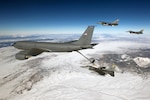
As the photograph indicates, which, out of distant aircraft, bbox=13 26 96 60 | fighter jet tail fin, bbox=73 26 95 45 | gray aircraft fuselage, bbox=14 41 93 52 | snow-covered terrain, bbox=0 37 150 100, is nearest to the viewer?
distant aircraft, bbox=13 26 96 60

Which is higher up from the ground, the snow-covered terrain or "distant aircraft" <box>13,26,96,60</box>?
"distant aircraft" <box>13,26,96,60</box>

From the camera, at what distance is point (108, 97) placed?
76.9 meters

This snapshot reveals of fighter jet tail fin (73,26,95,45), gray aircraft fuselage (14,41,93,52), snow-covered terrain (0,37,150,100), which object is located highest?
fighter jet tail fin (73,26,95,45)

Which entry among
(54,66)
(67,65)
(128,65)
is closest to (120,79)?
(128,65)

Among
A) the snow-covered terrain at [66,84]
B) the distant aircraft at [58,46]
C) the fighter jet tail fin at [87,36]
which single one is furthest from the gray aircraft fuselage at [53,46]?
the snow-covered terrain at [66,84]

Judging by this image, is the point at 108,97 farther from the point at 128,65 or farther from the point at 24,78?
the point at 24,78

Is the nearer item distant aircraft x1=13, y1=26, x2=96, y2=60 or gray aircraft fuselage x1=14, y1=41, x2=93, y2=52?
distant aircraft x1=13, y1=26, x2=96, y2=60

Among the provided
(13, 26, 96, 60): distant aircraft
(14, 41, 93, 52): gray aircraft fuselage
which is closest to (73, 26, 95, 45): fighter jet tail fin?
(13, 26, 96, 60): distant aircraft

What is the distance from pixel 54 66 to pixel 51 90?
21.4 m

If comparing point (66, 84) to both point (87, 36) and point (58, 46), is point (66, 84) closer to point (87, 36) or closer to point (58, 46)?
point (58, 46)

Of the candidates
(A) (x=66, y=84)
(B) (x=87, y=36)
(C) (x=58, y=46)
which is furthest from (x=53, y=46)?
(A) (x=66, y=84)

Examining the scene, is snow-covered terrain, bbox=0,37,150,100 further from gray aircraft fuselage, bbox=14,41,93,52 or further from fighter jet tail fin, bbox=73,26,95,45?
fighter jet tail fin, bbox=73,26,95,45

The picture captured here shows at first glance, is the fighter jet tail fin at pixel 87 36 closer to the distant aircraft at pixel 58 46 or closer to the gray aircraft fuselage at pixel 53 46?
the distant aircraft at pixel 58 46

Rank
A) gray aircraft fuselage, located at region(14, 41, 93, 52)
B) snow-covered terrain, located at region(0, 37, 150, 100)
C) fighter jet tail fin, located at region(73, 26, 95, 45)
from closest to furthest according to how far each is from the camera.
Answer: fighter jet tail fin, located at region(73, 26, 95, 45), gray aircraft fuselage, located at region(14, 41, 93, 52), snow-covered terrain, located at region(0, 37, 150, 100)
